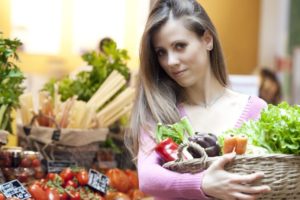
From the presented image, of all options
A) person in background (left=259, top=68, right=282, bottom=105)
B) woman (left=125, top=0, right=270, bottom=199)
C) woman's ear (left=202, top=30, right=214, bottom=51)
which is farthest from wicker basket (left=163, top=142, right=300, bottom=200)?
person in background (left=259, top=68, right=282, bottom=105)

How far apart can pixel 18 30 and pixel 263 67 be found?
2.76 m

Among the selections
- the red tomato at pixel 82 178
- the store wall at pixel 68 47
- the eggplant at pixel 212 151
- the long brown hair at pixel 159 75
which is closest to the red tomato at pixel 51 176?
the red tomato at pixel 82 178

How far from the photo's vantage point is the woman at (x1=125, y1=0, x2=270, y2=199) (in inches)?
85.0

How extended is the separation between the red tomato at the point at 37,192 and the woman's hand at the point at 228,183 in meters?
0.98

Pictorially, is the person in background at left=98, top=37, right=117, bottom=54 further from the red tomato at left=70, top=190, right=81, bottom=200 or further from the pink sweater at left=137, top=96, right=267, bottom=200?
the pink sweater at left=137, top=96, right=267, bottom=200

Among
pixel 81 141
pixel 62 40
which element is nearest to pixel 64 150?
pixel 81 141

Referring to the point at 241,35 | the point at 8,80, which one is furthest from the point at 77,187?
the point at 241,35

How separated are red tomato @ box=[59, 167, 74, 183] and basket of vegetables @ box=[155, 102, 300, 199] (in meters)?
A: 0.90

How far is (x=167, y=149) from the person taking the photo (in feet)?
6.34

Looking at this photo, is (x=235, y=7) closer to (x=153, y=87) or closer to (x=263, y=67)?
(x=263, y=67)

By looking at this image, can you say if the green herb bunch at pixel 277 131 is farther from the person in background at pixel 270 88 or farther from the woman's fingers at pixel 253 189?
the person in background at pixel 270 88

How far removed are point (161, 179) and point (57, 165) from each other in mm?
1186

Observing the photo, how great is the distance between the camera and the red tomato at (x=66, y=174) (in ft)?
9.09

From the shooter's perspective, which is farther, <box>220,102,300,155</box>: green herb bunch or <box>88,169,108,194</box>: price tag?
<box>88,169,108,194</box>: price tag
